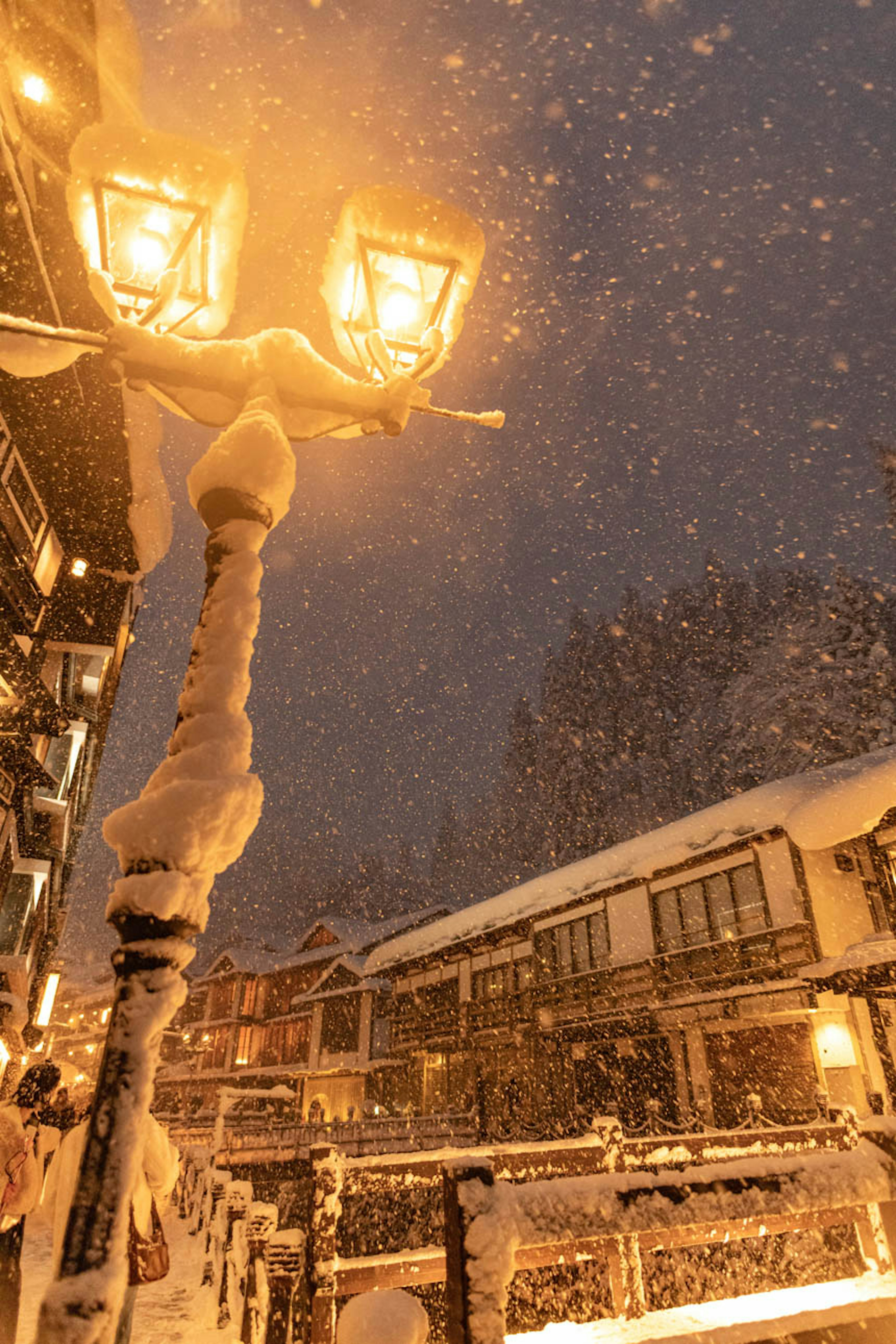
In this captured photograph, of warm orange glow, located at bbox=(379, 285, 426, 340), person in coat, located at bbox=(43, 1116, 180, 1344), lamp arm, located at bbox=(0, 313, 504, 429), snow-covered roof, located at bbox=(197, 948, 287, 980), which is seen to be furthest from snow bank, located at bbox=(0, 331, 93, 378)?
snow-covered roof, located at bbox=(197, 948, 287, 980)

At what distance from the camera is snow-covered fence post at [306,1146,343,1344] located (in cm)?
393

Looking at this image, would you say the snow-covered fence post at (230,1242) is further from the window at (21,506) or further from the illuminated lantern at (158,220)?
the window at (21,506)

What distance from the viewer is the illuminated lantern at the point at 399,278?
4.10 meters

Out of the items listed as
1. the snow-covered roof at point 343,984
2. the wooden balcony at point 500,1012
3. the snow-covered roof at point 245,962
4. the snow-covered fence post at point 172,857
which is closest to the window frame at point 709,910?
the wooden balcony at point 500,1012

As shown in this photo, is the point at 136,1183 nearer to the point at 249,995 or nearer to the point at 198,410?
the point at 198,410

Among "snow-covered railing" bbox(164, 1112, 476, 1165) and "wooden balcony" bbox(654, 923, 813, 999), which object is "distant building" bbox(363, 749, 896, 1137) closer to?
"wooden balcony" bbox(654, 923, 813, 999)

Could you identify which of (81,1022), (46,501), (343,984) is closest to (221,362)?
(46,501)

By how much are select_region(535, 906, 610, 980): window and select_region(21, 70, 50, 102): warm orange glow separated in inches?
845

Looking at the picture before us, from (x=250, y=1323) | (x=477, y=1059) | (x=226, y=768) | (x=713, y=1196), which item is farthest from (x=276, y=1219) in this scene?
(x=477, y=1059)

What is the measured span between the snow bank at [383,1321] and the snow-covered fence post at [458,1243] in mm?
258

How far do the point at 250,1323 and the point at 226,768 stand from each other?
5.33 metres

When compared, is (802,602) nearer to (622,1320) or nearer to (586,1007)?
(586,1007)

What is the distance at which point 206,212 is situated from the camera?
388 cm

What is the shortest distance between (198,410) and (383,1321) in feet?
13.3
